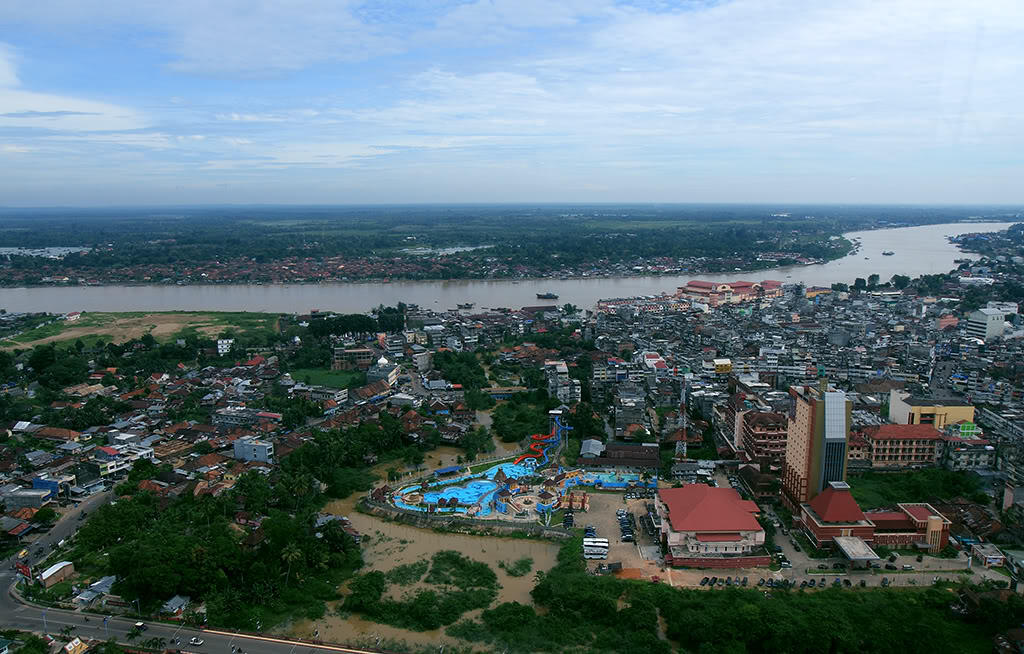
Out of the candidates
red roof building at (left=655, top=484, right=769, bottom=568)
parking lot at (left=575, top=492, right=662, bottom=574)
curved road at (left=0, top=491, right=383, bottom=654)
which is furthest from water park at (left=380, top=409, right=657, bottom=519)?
curved road at (left=0, top=491, right=383, bottom=654)

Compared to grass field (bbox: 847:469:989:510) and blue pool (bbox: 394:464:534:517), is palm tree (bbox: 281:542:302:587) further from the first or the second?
grass field (bbox: 847:469:989:510)

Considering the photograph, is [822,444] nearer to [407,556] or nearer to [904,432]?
[904,432]

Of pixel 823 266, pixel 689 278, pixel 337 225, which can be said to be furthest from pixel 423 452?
pixel 337 225

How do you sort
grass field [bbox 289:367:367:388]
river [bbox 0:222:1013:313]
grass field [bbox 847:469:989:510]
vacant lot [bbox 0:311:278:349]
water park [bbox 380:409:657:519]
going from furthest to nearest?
river [bbox 0:222:1013:313], vacant lot [bbox 0:311:278:349], grass field [bbox 289:367:367:388], grass field [bbox 847:469:989:510], water park [bbox 380:409:657:519]

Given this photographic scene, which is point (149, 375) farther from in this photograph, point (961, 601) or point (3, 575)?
point (961, 601)

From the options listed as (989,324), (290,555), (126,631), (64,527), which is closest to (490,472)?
(290,555)

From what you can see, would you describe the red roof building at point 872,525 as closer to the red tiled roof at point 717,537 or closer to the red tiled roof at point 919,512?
the red tiled roof at point 919,512

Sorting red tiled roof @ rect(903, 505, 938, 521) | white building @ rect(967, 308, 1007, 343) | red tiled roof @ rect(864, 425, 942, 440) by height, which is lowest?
red tiled roof @ rect(903, 505, 938, 521)
